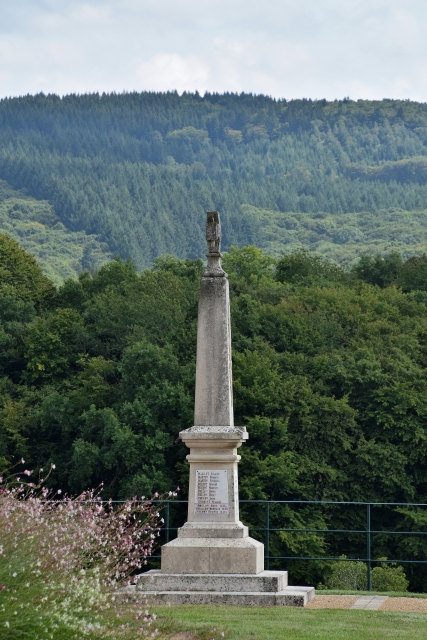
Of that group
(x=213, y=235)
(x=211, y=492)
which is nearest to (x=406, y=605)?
(x=211, y=492)

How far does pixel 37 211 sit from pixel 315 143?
54.4 m

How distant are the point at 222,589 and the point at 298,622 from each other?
1.87 metres

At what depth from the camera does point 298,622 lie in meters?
9.60

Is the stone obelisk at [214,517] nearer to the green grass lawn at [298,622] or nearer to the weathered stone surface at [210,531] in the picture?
the weathered stone surface at [210,531]

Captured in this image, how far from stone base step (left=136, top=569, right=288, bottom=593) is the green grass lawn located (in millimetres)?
596

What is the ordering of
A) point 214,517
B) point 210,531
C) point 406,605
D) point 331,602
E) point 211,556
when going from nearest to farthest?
point 406,605 → point 331,602 → point 211,556 → point 210,531 → point 214,517

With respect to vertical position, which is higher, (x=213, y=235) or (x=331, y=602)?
(x=213, y=235)

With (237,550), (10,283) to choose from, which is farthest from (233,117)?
(237,550)

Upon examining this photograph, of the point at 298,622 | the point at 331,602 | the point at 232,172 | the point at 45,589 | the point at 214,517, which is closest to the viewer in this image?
the point at 45,589

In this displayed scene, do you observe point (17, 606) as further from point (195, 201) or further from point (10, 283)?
point (195, 201)

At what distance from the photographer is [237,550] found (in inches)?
454

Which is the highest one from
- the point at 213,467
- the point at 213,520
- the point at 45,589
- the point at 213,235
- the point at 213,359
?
the point at 213,235

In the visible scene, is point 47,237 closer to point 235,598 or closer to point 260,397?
point 260,397

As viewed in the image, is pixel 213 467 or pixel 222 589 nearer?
pixel 222 589
